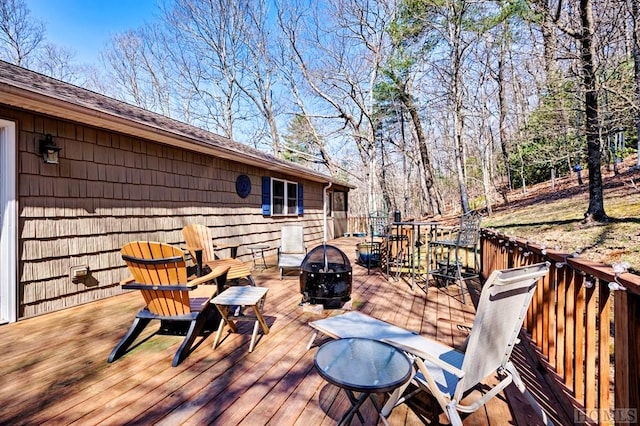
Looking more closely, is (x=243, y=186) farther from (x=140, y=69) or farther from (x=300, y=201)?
(x=140, y=69)

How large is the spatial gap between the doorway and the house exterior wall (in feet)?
0.23

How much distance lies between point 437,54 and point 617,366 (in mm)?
12044

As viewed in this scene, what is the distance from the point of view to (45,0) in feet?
34.6

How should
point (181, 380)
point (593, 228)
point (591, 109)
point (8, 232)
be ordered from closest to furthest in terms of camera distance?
point (181, 380) → point (8, 232) → point (591, 109) → point (593, 228)

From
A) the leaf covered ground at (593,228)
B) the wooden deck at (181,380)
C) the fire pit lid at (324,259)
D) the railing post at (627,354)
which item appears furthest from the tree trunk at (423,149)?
the railing post at (627,354)

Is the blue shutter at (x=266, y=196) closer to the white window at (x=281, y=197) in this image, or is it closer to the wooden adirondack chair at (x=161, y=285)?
the white window at (x=281, y=197)

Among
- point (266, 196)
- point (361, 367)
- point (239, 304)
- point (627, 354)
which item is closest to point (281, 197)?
point (266, 196)

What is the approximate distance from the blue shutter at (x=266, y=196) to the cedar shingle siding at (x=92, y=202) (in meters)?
1.73

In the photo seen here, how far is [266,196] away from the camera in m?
8.05

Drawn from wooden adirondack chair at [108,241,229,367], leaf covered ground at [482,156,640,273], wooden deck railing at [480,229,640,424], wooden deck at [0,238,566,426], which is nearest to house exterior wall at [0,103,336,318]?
wooden deck at [0,238,566,426]

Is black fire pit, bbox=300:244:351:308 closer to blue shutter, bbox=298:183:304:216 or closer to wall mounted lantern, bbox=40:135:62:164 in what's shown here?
wall mounted lantern, bbox=40:135:62:164

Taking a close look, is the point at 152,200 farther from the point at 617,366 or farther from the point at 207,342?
the point at 617,366

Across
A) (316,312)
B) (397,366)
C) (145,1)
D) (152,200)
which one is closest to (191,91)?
(145,1)

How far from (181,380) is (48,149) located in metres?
3.23
